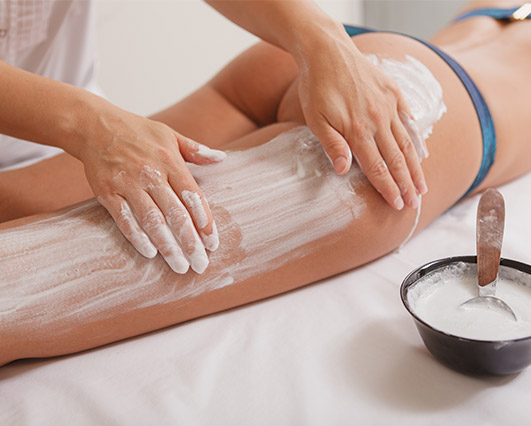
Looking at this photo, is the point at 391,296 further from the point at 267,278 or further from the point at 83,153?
the point at 83,153

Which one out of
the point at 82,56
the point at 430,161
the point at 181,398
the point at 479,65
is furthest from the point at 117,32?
the point at 181,398

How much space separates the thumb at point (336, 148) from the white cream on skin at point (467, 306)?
20 cm

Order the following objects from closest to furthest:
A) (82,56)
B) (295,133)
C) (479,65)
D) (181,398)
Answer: (181,398) < (295,133) < (479,65) < (82,56)

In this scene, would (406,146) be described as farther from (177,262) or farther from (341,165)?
(177,262)

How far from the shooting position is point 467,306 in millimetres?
635

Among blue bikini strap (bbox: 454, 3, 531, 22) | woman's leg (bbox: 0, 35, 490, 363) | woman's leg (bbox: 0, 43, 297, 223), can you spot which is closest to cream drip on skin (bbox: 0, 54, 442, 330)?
woman's leg (bbox: 0, 35, 490, 363)

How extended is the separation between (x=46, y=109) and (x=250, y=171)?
281mm

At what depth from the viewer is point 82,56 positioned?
50.7 inches

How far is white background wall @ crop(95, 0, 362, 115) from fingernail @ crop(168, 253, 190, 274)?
1421 millimetres

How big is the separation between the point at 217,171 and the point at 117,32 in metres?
→ 1.34

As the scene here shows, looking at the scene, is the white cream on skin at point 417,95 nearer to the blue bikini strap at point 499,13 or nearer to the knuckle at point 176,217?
the knuckle at point 176,217

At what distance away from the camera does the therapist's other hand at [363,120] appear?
2.68 ft

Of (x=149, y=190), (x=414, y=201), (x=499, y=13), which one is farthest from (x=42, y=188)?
(x=499, y=13)

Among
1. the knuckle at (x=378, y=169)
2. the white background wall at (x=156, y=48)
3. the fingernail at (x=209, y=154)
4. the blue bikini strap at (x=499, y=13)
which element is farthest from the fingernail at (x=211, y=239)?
the white background wall at (x=156, y=48)
